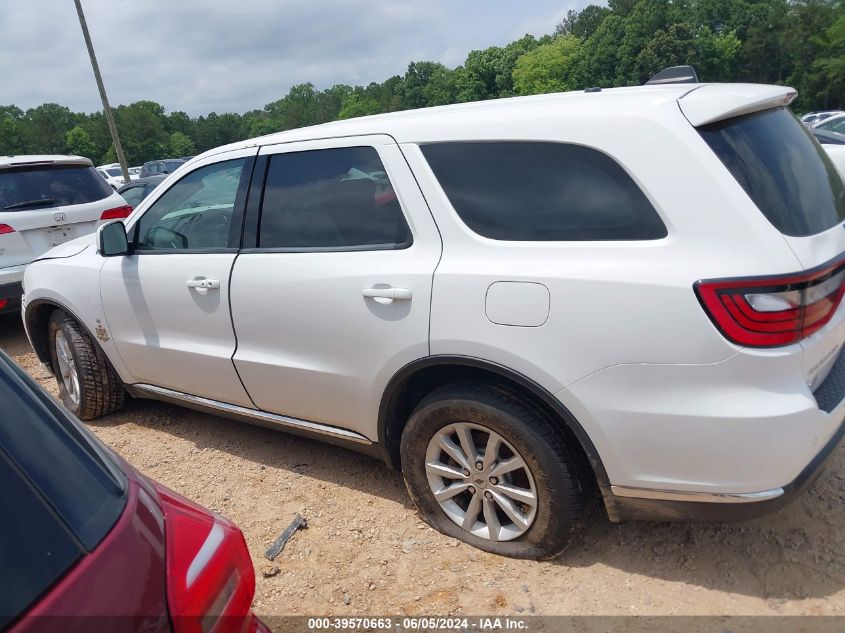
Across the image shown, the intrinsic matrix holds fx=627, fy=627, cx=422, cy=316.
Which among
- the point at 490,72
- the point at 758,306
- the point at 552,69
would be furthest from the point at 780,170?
the point at 490,72

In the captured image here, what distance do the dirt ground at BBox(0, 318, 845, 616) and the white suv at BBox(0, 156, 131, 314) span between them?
3.92 m

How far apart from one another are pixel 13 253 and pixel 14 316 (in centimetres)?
221

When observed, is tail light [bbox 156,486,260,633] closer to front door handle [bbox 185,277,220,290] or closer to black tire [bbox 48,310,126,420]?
front door handle [bbox 185,277,220,290]

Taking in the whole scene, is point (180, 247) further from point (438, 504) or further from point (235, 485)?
point (438, 504)

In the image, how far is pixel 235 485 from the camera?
3.50 metres

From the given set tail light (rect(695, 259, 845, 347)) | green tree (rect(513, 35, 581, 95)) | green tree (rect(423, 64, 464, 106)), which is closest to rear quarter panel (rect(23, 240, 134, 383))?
tail light (rect(695, 259, 845, 347))

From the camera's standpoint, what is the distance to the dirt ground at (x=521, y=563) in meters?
2.38

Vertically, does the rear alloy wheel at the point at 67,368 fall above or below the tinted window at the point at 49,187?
below

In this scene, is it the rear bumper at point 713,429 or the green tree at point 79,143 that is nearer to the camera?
the rear bumper at point 713,429

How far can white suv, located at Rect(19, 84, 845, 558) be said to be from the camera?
2.00 meters

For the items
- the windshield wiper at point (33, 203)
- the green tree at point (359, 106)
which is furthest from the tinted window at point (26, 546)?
the green tree at point (359, 106)

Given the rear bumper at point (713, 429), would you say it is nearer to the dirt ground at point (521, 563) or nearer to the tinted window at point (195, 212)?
the dirt ground at point (521, 563)

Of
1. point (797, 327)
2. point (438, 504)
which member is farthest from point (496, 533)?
point (797, 327)

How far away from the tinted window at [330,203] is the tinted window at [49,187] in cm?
423
